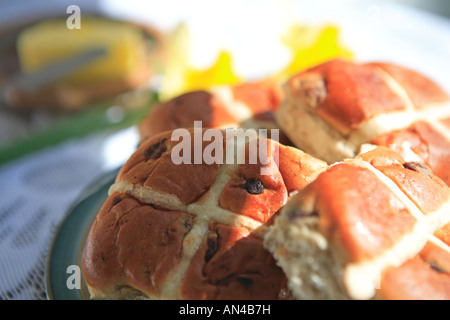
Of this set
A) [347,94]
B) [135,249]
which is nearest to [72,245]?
[135,249]

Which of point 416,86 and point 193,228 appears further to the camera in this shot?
point 416,86

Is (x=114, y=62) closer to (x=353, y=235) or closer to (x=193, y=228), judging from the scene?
(x=193, y=228)

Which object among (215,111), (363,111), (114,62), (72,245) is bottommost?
(72,245)

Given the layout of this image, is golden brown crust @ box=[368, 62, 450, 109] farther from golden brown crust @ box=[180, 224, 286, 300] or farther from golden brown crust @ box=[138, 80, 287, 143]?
golden brown crust @ box=[180, 224, 286, 300]

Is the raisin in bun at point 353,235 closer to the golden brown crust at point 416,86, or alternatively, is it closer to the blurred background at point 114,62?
the golden brown crust at point 416,86

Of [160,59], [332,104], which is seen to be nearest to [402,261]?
[332,104]

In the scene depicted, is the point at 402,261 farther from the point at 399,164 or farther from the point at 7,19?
the point at 7,19
